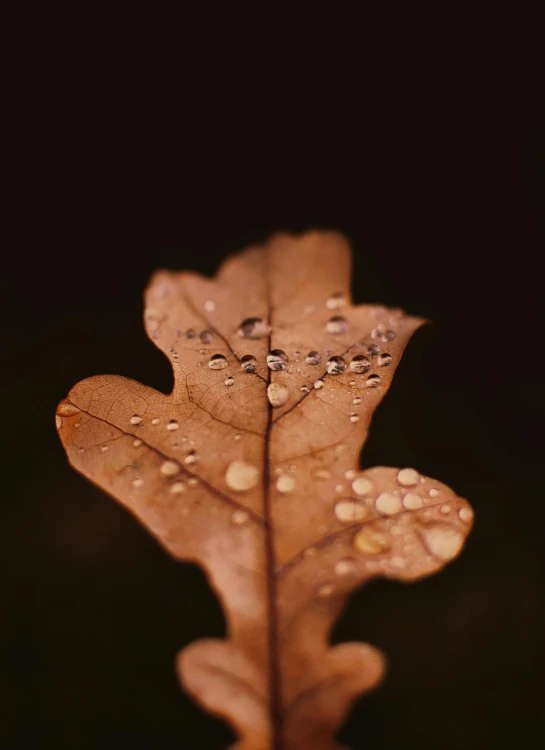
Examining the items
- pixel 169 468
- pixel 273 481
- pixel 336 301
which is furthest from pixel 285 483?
pixel 336 301

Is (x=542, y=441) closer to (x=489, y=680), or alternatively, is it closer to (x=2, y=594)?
(x=489, y=680)

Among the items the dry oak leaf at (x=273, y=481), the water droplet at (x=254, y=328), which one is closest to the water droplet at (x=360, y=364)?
the dry oak leaf at (x=273, y=481)

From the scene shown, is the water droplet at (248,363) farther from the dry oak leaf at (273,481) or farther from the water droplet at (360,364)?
the water droplet at (360,364)

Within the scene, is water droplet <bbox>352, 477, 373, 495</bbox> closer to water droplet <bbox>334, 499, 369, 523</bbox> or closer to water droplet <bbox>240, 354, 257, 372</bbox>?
water droplet <bbox>334, 499, 369, 523</bbox>

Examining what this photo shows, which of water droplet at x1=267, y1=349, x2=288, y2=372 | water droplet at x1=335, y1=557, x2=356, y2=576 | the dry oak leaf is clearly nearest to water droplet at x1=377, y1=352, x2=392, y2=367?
the dry oak leaf

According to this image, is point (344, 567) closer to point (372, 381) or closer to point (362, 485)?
point (362, 485)

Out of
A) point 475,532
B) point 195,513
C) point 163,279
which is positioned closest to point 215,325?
point 163,279
